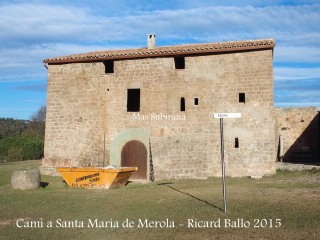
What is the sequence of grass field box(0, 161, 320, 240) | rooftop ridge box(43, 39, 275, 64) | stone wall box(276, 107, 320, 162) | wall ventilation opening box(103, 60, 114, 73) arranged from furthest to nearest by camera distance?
stone wall box(276, 107, 320, 162), wall ventilation opening box(103, 60, 114, 73), rooftop ridge box(43, 39, 275, 64), grass field box(0, 161, 320, 240)

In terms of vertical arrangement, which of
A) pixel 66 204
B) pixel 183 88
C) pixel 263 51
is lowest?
pixel 66 204

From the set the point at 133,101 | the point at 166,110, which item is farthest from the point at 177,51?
the point at 133,101

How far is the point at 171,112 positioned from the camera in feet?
52.2

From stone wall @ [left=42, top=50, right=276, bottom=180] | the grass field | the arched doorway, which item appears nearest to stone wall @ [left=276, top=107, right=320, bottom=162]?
stone wall @ [left=42, top=50, right=276, bottom=180]

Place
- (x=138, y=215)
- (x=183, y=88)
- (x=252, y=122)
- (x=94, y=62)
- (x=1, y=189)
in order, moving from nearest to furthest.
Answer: (x=138, y=215) < (x=1, y=189) < (x=252, y=122) < (x=183, y=88) < (x=94, y=62)

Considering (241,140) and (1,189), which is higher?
(241,140)

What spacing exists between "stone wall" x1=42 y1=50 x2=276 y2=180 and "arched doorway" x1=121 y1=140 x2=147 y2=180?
47 centimetres

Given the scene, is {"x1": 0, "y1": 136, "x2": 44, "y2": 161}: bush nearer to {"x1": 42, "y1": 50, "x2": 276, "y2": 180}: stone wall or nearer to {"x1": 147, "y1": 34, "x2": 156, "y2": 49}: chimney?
{"x1": 42, "y1": 50, "x2": 276, "y2": 180}: stone wall

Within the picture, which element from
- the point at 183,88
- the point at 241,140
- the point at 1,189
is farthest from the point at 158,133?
the point at 1,189

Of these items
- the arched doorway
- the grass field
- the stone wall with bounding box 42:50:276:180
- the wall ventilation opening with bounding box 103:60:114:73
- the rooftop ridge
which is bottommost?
the grass field

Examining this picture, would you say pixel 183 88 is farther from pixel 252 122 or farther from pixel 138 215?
pixel 138 215

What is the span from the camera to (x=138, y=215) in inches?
309

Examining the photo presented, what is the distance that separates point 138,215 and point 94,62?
35.7 ft

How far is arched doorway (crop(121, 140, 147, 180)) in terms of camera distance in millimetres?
16094
